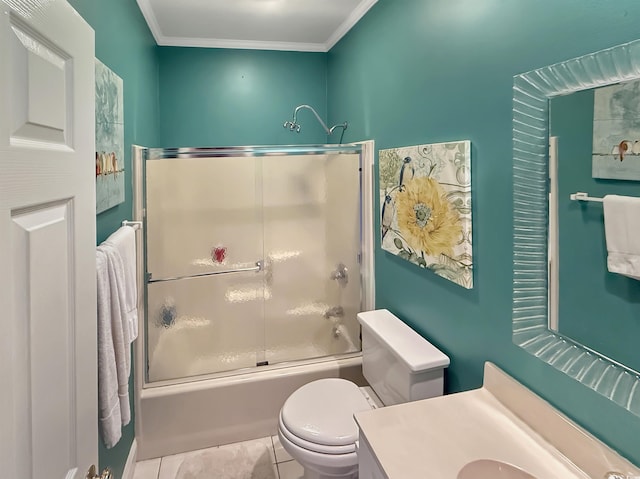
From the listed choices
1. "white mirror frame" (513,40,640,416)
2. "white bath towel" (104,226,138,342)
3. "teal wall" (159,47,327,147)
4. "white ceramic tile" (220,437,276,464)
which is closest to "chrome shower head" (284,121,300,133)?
"teal wall" (159,47,327,147)

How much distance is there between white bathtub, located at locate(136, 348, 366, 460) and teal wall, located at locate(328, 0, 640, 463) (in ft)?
2.54

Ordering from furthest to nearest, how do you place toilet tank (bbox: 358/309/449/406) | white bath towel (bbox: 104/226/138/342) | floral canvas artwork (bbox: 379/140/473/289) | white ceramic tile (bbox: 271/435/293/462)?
white ceramic tile (bbox: 271/435/293/462)
toilet tank (bbox: 358/309/449/406)
floral canvas artwork (bbox: 379/140/473/289)
white bath towel (bbox: 104/226/138/342)

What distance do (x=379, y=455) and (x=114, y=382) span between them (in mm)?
811

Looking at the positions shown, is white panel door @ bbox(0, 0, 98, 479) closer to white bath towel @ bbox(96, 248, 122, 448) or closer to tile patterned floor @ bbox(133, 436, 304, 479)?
white bath towel @ bbox(96, 248, 122, 448)

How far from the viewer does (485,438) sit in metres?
1.21

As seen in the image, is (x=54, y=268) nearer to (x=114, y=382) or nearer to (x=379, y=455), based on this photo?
(x=114, y=382)

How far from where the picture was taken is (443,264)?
1.69 meters

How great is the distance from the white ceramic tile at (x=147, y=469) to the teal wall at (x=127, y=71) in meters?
0.17

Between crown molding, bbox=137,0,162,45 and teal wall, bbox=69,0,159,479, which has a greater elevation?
crown molding, bbox=137,0,162,45

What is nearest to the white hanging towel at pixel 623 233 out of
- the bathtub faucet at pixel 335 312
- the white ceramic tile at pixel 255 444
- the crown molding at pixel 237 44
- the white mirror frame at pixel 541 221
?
the white mirror frame at pixel 541 221

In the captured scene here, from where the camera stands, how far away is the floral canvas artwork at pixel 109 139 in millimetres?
1482

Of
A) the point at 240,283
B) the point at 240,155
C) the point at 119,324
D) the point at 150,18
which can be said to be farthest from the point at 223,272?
the point at 150,18

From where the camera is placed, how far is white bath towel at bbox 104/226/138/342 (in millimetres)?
1437

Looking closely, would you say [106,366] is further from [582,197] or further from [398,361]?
[582,197]
